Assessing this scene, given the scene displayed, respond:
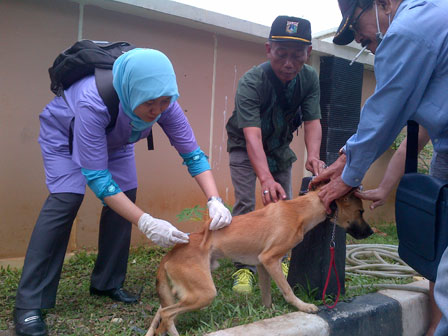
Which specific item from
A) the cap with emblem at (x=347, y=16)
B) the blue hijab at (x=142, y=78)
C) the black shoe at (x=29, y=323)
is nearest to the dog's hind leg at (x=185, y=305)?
the black shoe at (x=29, y=323)

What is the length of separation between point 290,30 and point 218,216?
63.4 inches

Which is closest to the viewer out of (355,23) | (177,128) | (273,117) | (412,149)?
(412,149)

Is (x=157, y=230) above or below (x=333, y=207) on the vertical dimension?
below

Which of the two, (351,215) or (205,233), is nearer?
(205,233)

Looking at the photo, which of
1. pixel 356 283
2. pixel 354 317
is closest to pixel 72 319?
pixel 354 317

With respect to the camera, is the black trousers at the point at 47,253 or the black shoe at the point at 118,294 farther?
the black shoe at the point at 118,294

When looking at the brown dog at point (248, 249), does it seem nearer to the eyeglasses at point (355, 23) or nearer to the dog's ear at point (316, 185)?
the dog's ear at point (316, 185)

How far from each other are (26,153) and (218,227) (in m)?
2.29

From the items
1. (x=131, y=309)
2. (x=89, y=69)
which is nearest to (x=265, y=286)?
(x=131, y=309)

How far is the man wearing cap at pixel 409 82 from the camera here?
73.4 inches

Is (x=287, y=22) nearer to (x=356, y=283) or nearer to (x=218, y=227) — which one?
(x=218, y=227)

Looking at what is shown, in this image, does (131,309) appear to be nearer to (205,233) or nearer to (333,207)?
(205,233)

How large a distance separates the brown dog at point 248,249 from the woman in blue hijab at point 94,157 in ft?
0.39

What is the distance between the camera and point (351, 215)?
2990 millimetres
